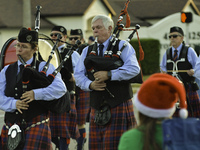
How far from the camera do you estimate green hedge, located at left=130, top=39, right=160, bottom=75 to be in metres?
21.9

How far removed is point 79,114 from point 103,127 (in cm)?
255

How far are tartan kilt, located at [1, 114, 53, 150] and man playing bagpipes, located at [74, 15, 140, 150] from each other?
60 cm

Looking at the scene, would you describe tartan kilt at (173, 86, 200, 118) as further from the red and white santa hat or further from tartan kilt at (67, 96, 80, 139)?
the red and white santa hat

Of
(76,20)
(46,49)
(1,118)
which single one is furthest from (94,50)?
(76,20)

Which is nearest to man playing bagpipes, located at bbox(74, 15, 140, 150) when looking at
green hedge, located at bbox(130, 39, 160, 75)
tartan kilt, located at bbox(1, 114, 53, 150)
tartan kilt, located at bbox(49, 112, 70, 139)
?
tartan kilt, located at bbox(1, 114, 53, 150)

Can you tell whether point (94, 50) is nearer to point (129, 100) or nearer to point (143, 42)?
point (129, 100)

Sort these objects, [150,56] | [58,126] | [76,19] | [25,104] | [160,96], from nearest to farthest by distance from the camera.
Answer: [160,96] < [25,104] < [58,126] < [150,56] < [76,19]

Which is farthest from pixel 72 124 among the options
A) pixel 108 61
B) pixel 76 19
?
pixel 76 19

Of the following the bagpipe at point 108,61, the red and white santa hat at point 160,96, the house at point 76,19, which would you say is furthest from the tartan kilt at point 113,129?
the house at point 76,19

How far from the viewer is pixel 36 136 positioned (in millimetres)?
4434

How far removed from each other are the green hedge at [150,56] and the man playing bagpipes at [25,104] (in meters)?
17.3

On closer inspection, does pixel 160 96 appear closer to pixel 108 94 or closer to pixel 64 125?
pixel 108 94

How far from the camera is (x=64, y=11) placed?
28344mm

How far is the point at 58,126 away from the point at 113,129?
195cm
